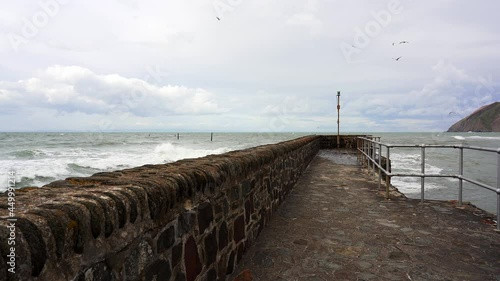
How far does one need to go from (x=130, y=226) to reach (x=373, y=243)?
326 centimetres

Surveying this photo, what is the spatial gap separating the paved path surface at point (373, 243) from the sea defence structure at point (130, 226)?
58cm

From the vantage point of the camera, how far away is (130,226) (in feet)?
5.21

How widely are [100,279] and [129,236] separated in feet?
0.79

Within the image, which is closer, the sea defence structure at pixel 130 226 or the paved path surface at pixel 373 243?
the sea defence structure at pixel 130 226

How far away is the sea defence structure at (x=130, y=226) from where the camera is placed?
3.59 feet

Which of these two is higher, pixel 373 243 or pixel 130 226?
pixel 130 226

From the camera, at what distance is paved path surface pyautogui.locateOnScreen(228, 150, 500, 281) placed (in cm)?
315

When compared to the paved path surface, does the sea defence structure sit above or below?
above

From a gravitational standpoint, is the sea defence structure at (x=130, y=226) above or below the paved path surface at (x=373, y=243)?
above

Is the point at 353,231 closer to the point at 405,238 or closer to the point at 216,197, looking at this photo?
the point at 405,238

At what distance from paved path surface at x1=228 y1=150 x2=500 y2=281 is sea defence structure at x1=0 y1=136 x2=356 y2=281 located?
58 centimetres

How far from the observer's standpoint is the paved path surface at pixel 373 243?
124 inches

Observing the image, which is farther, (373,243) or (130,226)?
(373,243)

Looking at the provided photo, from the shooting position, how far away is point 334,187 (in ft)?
24.8
